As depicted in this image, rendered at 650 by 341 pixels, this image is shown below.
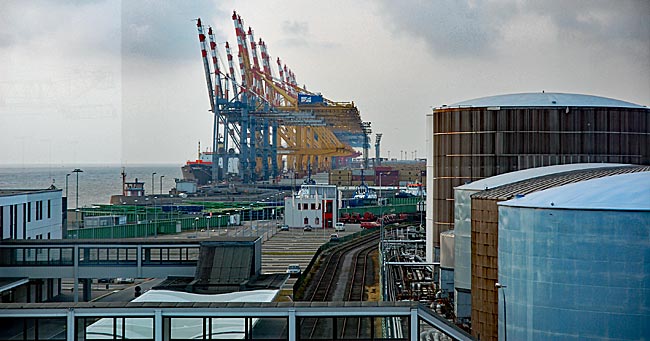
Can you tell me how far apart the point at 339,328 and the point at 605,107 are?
29.3 feet

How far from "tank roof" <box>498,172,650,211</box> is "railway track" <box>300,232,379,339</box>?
182 cm

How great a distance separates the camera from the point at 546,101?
12906 millimetres

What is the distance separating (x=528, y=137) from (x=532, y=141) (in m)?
0.10

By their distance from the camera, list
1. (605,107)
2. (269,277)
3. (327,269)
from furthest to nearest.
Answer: (327,269) → (605,107) → (269,277)

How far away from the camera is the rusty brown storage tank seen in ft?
41.3

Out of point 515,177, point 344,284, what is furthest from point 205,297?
point 344,284

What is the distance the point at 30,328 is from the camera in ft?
17.0

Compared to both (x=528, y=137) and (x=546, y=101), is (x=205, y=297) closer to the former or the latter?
(x=528, y=137)

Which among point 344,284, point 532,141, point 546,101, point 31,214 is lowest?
point 344,284

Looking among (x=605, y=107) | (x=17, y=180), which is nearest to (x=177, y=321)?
(x=605, y=107)

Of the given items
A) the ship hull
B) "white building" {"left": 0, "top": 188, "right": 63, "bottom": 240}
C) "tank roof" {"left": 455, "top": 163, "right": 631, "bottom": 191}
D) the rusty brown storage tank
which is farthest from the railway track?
the ship hull

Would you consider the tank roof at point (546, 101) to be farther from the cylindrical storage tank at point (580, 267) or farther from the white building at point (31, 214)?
the white building at point (31, 214)

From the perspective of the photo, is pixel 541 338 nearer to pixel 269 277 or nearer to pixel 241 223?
pixel 269 277

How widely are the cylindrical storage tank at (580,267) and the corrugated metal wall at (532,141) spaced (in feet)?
21.1
